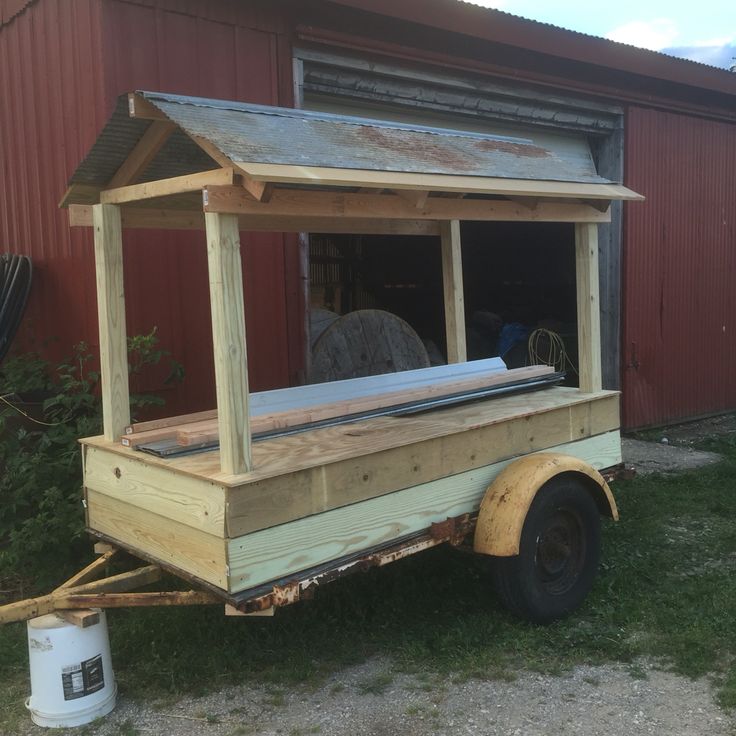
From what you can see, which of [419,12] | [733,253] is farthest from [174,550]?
[733,253]

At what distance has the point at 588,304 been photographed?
4500mm

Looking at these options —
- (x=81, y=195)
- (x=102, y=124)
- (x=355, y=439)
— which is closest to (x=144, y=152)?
(x=81, y=195)

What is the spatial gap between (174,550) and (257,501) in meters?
0.52

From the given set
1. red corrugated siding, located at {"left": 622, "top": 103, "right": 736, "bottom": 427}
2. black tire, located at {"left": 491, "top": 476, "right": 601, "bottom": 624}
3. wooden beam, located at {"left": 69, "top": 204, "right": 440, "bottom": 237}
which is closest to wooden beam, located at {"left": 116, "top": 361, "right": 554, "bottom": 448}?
black tire, located at {"left": 491, "top": 476, "right": 601, "bottom": 624}

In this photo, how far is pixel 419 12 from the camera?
20.9 ft

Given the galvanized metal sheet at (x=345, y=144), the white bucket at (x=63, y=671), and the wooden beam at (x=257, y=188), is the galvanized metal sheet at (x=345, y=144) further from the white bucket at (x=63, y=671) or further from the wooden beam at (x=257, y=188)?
the white bucket at (x=63, y=671)

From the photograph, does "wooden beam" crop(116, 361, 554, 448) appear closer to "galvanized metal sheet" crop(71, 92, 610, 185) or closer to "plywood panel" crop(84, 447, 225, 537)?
"plywood panel" crop(84, 447, 225, 537)

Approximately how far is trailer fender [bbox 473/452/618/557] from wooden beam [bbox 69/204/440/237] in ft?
5.51

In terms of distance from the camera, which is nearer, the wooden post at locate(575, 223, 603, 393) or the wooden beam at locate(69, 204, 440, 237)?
the wooden beam at locate(69, 204, 440, 237)

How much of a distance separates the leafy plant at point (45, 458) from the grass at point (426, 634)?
49 cm

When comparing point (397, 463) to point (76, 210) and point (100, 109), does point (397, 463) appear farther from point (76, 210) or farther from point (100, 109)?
point (100, 109)

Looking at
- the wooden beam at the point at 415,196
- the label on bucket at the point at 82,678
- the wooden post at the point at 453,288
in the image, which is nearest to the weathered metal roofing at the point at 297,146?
the wooden beam at the point at 415,196

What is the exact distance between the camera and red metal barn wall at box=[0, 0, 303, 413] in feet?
16.9

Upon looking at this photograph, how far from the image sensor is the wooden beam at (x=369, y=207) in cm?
293
